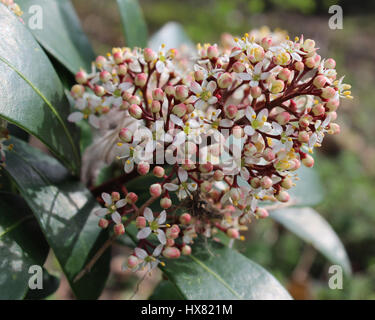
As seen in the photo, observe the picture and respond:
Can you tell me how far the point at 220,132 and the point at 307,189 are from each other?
2.44 feet

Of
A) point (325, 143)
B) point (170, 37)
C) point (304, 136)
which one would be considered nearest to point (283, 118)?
point (304, 136)

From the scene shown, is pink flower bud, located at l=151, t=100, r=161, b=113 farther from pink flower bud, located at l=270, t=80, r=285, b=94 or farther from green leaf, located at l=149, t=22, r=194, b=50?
green leaf, located at l=149, t=22, r=194, b=50

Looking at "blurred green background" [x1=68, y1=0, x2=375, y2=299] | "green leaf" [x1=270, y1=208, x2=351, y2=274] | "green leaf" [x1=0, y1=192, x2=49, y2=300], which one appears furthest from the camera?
"blurred green background" [x1=68, y1=0, x2=375, y2=299]

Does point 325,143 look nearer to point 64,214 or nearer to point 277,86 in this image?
point 277,86

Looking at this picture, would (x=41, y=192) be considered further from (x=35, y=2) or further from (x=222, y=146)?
(x=35, y=2)

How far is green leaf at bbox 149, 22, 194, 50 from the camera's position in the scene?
1.82m

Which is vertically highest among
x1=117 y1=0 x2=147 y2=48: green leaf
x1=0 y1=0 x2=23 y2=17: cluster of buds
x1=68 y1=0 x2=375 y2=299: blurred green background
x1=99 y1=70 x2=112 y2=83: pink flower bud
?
x1=0 y1=0 x2=23 y2=17: cluster of buds

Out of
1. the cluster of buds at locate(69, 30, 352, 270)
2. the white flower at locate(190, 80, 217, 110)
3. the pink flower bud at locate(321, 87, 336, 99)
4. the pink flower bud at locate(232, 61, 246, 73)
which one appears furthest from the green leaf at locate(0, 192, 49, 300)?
the pink flower bud at locate(321, 87, 336, 99)

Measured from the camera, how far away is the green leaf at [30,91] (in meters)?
0.88

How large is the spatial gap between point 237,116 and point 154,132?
20 centimetres

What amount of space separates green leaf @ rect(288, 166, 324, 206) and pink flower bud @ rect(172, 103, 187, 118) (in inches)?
24.4

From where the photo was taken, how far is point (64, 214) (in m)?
0.98

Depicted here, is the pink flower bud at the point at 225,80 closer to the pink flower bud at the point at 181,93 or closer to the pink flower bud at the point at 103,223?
the pink flower bud at the point at 181,93
